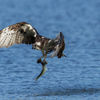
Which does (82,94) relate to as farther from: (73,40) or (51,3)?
(51,3)

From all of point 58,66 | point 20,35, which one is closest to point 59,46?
point 20,35

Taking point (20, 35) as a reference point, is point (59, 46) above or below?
below

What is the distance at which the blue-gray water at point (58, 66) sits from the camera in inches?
416

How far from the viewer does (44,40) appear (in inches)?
359

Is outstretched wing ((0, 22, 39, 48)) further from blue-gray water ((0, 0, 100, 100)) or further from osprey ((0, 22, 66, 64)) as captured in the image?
blue-gray water ((0, 0, 100, 100))

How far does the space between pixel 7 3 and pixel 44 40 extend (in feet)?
78.5

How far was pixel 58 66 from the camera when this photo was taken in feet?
43.6

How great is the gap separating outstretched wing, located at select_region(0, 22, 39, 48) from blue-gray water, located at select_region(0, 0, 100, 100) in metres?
1.60

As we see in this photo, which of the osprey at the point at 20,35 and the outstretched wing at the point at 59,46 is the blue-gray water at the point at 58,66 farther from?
the outstretched wing at the point at 59,46

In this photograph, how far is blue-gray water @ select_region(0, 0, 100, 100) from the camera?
10.6 metres

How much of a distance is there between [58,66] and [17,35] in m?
4.09

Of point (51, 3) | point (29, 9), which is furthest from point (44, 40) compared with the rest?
point (51, 3)

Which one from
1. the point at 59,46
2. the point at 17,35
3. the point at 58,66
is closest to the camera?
the point at 59,46

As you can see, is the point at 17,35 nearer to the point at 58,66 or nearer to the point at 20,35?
the point at 20,35
